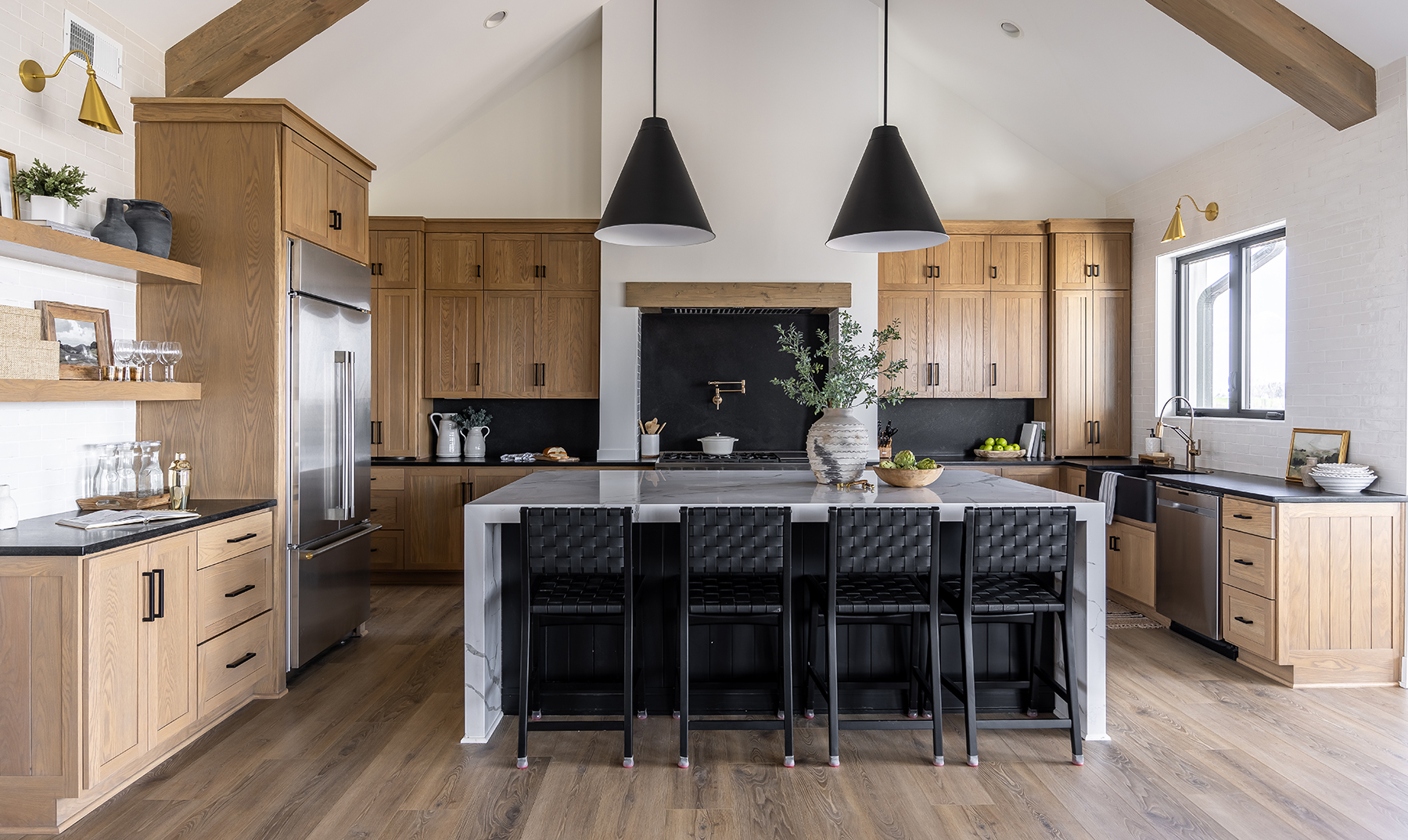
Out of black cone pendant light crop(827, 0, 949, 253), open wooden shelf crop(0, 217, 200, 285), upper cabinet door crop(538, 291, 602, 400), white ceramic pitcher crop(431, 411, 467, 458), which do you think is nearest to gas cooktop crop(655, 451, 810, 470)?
upper cabinet door crop(538, 291, 602, 400)

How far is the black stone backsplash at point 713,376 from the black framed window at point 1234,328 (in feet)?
8.49

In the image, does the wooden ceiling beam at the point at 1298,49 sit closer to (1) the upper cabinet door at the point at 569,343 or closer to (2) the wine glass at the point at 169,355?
(1) the upper cabinet door at the point at 569,343

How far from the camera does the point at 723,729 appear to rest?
3143 mm

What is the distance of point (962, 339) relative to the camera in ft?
19.6

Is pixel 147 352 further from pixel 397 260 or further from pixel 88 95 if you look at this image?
pixel 397 260

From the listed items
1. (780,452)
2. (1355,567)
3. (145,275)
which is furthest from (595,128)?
(1355,567)

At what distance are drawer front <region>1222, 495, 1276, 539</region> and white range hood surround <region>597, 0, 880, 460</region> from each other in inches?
93.3

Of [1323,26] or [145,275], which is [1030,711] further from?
[145,275]

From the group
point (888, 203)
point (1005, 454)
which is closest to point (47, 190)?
point (888, 203)

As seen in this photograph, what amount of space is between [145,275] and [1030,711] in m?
4.22

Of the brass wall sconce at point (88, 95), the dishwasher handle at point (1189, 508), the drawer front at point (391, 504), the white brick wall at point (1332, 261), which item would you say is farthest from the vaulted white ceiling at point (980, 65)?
the drawer front at point (391, 504)

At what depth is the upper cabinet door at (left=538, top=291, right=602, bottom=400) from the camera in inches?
230

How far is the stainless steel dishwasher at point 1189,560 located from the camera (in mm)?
→ 4062

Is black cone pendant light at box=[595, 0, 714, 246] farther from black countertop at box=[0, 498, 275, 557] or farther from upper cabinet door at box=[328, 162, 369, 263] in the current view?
black countertop at box=[0, 498, 275, 557]
